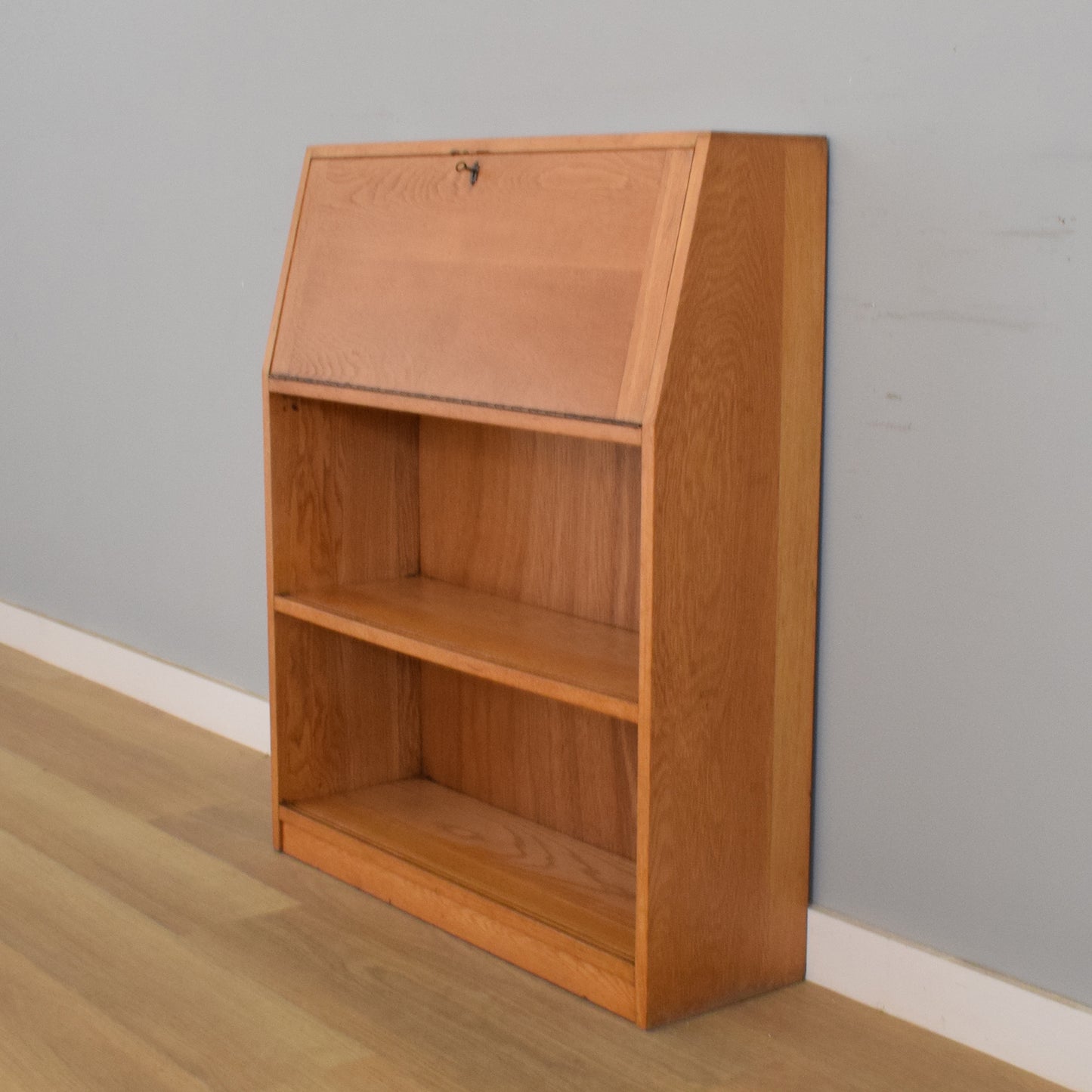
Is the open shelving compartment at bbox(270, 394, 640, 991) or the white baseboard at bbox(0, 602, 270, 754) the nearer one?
the open shelving compartment at bbox(270, 394, 640, 991)

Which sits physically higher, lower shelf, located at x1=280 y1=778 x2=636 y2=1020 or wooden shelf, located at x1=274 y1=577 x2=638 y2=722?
wooden shelf, located at x1=274 y1=577 x2=638 y2=722

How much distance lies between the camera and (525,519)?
2.34 m

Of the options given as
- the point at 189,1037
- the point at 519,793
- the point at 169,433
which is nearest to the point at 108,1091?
the point at 189,1037

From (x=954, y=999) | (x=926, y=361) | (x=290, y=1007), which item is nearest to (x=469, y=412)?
(x=926, y=361)

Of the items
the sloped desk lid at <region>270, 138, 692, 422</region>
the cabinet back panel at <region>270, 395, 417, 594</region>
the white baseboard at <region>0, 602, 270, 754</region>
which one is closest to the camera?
the sloped desk lid at <region>270, 138, 692, 422</region>

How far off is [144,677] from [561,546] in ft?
4.53

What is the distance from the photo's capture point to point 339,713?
8.18ft

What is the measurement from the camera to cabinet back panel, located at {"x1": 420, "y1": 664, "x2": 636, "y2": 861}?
7.34 feet

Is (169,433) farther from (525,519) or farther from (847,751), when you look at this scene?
(847,751)

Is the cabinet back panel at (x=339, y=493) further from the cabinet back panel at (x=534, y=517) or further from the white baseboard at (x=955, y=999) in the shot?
the white baseboard at (x=955, y=999)

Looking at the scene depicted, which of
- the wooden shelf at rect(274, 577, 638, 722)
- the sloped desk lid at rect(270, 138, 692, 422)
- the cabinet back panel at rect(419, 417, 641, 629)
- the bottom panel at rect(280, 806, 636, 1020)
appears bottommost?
the bottom panel at rect(280, 806, 636, 1020)

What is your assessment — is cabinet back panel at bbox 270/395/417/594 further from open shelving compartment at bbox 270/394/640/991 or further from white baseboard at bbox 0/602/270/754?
white baseboard at bbox 0/602/270/754

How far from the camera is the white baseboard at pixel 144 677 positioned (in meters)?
3.00

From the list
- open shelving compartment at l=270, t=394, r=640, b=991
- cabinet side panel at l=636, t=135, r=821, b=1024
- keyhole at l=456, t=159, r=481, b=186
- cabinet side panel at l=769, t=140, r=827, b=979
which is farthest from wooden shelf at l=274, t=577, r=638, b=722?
keyhole at l=456, t=159, r=481, b=186
